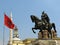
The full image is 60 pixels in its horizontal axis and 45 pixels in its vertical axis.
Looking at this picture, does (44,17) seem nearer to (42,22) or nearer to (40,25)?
(42,22)

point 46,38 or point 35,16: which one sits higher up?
point 35,16

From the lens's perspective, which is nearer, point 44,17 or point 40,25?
point 40,25

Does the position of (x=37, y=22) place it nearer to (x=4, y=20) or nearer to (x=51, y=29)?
(x=51, y=29)

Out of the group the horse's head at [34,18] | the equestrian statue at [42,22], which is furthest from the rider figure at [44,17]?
the horse's head at [34,18]

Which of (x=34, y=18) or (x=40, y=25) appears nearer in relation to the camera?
A: (x=40, y=25)

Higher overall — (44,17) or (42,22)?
(44,17)

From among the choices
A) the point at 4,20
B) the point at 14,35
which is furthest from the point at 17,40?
the point at 4,20

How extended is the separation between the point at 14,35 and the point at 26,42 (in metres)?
12.4

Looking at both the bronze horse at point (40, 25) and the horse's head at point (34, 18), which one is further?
the horse's head at point (34, 18)

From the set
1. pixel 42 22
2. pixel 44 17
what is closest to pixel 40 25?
pixel 42 22

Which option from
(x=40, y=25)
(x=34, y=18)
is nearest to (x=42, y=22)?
(x=40, y=25)

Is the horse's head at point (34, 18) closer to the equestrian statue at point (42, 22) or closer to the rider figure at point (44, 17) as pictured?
the equestrian statue at point (42, 22)

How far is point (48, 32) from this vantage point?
2869 cm

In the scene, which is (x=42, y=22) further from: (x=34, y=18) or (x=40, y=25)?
(x=34, y=18)
